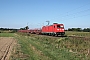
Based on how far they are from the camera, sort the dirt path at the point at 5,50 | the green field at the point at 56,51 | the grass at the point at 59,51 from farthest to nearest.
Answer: the dirt path at the point at 5,50 < the green field at the point at 56,51 < the grass at the point at 59,51

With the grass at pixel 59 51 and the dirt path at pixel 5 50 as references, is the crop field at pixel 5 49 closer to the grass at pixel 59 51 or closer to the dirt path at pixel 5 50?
the dirt path at pixel 5 50

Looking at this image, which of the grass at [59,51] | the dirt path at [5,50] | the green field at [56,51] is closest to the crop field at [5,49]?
the dirt path at [5,50]

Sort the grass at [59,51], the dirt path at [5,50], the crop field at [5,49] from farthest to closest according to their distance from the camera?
the crop field at [5,49] < the dirt path at [5,50] < the grass at [59,51]

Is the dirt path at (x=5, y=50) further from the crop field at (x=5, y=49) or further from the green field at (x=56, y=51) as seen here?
the green field at (x=56, y=51)

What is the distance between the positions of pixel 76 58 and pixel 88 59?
1117mm

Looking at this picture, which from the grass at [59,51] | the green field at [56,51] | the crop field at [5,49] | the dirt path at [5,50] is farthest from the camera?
the crop field at [5,49]

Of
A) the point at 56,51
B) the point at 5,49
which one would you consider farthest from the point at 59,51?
the point at 5,49

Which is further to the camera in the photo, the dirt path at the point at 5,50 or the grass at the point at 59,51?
the dirt path at the point at 5,50

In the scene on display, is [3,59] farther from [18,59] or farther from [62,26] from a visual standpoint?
[62,26]

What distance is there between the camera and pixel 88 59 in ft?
46.5

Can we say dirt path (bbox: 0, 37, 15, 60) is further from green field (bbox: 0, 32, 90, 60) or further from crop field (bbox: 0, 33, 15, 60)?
green field (bbox: 0, 32, 90, 60)

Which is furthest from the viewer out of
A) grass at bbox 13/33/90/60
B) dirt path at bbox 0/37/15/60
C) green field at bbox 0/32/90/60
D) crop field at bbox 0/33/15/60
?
crop field at bbox 0/33/15/60

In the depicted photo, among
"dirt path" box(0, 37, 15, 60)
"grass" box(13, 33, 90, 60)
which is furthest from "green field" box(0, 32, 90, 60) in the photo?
"dirt path" box(0, 37, 15, 60)

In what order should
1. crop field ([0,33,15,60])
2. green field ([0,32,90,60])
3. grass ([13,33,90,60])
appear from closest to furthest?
grass ([13,33,90,60])
green field ([0,32,90,60])
crop field ([0,33,15,60])
